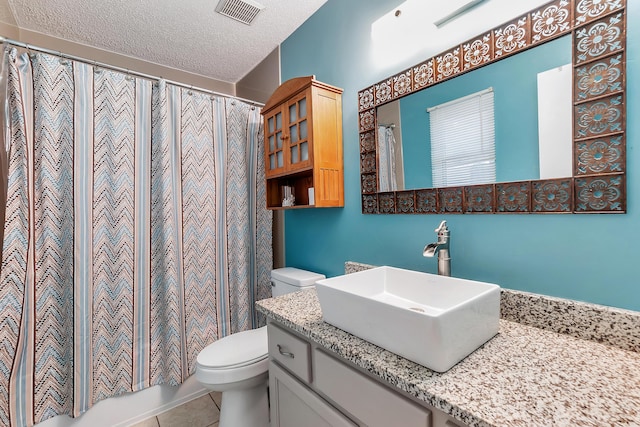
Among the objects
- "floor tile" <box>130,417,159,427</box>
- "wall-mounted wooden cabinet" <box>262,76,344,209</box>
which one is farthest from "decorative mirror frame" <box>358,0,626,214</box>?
"floor tile" <box>130,417,159,427</box>

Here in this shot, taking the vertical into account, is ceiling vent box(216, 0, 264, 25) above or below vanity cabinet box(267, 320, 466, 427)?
above

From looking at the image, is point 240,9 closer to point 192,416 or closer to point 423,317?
point 423,317

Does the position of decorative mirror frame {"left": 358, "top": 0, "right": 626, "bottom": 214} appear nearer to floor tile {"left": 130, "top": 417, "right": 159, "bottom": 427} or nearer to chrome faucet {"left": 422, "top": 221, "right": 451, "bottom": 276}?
chrome faucet {"left": 422, "top": 221, "right": 451, "bottom": 276}

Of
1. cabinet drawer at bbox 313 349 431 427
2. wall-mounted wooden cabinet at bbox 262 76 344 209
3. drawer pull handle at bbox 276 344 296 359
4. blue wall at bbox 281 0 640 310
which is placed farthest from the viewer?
wall-mounted wooden cabinet at bbox 262 76 344 209

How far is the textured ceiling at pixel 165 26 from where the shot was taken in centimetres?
167

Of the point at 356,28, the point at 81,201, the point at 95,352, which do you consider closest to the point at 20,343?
the point at 95,352

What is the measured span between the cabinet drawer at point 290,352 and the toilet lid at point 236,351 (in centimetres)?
32

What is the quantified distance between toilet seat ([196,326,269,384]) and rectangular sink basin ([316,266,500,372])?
653 millimetres

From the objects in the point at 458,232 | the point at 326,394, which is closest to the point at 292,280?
the point at 326,394

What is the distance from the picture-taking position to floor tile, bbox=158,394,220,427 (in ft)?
5.35

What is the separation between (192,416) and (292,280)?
1.02m

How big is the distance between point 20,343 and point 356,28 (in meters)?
2.31

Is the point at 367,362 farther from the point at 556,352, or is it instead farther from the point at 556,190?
the point at 556,190

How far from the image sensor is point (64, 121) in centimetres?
145
